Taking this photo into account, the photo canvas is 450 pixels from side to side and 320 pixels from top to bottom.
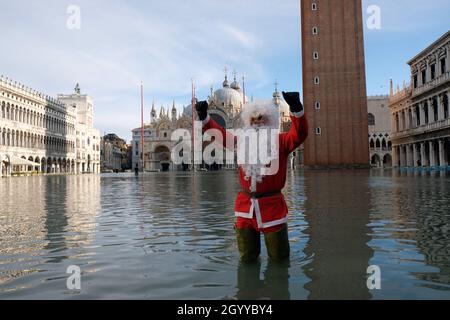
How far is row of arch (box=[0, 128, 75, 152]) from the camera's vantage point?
2084 inches

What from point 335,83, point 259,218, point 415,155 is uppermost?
point 335,83

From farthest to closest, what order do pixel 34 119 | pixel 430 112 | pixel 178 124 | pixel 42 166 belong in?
pixel 178 124, pixel 42 166, pixel 34 119, pixel 430 112

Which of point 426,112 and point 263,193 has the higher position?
point 426,112

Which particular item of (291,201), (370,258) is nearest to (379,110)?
(291,201)

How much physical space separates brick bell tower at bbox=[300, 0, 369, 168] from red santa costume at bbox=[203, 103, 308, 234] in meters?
46.0

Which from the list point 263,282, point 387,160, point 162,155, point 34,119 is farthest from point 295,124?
point 162,155

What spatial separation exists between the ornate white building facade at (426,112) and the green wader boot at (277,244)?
34.9 meters

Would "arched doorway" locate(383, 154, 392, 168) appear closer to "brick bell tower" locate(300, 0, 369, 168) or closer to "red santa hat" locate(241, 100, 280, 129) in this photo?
"brick bell tower" locate(300, 0, 369, 168)

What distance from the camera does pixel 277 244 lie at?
14.8ft

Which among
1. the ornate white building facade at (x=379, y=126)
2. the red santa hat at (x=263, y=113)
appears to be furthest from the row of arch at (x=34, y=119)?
the ornate white building facade at (x=379, y=126)

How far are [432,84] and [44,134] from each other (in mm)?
52840

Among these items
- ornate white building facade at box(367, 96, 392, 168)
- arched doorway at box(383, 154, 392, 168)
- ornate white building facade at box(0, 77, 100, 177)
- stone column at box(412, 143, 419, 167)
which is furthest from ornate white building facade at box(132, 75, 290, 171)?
stone column at box(412, 143, 419, 167)

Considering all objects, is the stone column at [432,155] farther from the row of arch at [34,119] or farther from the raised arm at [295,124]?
the row of arch at [34,119]

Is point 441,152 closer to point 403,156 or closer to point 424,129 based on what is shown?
point 424,129
